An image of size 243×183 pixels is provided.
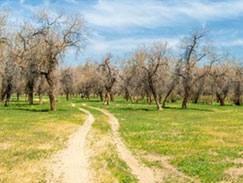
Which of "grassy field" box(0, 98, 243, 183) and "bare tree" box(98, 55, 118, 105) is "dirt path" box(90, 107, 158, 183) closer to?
"grassy field" box(0, 98, 243, 183)

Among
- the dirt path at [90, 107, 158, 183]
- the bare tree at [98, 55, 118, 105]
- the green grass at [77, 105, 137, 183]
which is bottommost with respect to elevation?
the dirt path at [90, 107, 158, 183]

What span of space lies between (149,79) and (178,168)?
135 feet

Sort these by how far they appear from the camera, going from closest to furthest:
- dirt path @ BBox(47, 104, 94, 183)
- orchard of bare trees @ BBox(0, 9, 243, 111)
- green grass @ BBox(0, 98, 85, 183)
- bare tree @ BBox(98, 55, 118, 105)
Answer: dirt path @ BBox(47, 104, 94, 183) → green grass @ BBox(0, 98, 85, 183) → orchard of bare trees @ BBox(0, 9, 243, 111) → bare tree @ BBox(98, 55, 118, 105)

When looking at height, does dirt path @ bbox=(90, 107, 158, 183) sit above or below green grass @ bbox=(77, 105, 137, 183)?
below

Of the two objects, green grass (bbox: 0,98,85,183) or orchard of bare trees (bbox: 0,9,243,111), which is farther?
orchard of bare trees (bbox: 0,9,243,111)

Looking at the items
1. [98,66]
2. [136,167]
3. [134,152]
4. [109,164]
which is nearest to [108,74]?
[98,66]

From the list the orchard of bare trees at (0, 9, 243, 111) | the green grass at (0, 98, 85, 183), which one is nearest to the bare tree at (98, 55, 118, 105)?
the orchard of bare trees at (0, 9, 243, 111)

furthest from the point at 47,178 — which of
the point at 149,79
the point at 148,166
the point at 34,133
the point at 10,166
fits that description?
the point at 149,79

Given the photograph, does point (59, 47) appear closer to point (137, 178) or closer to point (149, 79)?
point (149, 79)

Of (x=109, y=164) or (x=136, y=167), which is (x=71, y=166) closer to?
(x=109, y=164)

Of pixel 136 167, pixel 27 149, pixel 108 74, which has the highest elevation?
pixel 108 74

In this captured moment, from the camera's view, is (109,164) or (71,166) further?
(109,164)

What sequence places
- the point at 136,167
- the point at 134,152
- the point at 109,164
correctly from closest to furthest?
the point at 136,167 < the point at 109,164 < the point at 134,152

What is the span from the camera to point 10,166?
519 inches
